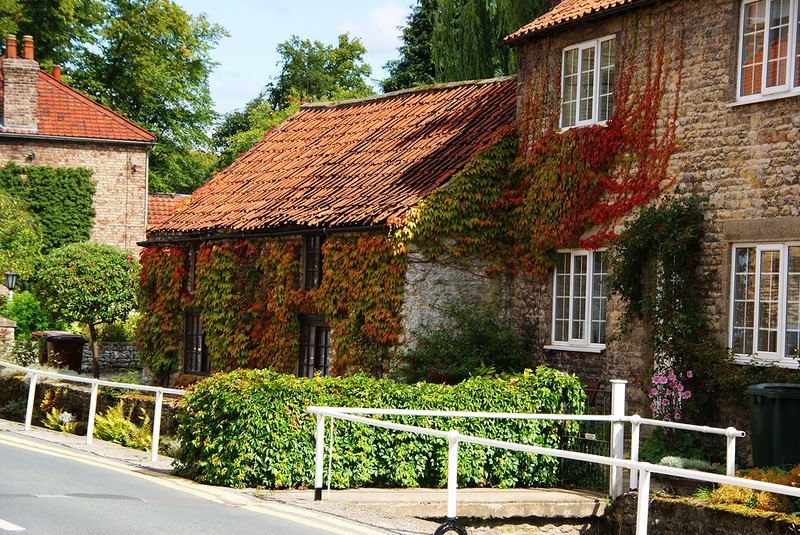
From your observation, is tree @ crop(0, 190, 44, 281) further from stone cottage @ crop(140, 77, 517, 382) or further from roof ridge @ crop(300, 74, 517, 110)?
roof ridge @ crop(300, 74, 517, 110)

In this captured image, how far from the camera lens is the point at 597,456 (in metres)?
10.2

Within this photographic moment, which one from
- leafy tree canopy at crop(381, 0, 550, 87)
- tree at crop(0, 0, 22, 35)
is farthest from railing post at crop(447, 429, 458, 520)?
tree at crop(0, 0, 22, 35)

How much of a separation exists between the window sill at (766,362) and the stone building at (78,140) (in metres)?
30.9

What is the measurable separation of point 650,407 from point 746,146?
4.37 m

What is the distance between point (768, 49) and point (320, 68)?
2077 inches

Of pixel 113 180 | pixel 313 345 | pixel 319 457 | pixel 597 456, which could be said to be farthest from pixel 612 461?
pixel 113 180

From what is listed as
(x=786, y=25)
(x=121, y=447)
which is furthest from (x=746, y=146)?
(x=121, y=447)

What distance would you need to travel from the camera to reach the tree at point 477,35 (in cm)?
3089

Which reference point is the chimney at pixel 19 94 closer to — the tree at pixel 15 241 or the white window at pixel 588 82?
the tree at pixel 15 241

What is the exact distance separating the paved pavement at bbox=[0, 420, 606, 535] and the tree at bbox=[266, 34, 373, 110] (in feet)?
172

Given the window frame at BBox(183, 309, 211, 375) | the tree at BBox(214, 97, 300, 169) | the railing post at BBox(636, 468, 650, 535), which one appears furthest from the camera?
the tree at BBox(214, 97, 300, 169)

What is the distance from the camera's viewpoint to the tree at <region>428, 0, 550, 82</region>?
30891 mm

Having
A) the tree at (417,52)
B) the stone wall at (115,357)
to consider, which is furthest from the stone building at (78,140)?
the tree at (417,52)

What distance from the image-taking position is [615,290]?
751 inches
